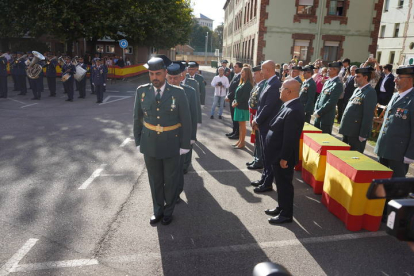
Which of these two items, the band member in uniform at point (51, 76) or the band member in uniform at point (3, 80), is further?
the band member in uniform at point (51, 76)

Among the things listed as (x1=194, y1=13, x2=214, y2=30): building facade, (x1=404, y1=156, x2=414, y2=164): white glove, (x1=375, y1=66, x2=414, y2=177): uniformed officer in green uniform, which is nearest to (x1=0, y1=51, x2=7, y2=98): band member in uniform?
(x1=375, y1=66, x2=414, y2=177): uniformed officer in green uniform

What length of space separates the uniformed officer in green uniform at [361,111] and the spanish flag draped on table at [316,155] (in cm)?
36

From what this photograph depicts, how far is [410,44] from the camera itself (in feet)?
128

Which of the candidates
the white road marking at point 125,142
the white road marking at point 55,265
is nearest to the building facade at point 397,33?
the white road marking at point 125,142

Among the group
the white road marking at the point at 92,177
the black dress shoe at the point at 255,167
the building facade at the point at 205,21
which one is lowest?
the white road marking at the point at 92,177

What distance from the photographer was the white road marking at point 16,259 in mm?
3502

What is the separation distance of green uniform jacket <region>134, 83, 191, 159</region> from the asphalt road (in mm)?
1069

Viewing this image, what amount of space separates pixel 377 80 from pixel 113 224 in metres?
10.6

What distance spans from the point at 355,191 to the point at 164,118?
2.73m

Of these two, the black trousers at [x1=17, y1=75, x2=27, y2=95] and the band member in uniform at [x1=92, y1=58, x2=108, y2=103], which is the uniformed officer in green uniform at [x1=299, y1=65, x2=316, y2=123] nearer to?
the band member in uniform at [x1=92, y1=58, x2=108, y2=103]

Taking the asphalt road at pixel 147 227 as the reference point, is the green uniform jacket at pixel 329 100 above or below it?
above

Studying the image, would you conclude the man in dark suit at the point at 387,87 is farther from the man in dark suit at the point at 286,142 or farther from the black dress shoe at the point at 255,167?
the man in dark suit at the point at 286,142

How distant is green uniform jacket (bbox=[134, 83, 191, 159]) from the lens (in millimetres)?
4449

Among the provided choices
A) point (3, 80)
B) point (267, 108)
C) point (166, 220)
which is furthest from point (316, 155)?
point (3, 80)
